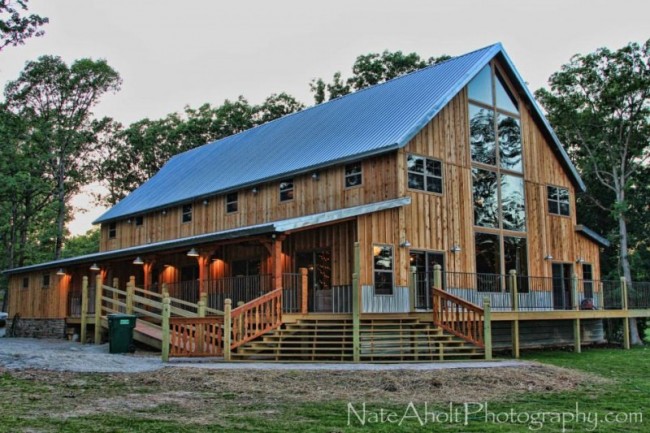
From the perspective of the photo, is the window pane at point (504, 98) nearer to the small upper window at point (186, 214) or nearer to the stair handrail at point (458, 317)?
the stair handrail at point (458, 317)

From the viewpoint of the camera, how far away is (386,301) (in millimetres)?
18562

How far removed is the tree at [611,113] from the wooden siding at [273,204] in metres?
12.9

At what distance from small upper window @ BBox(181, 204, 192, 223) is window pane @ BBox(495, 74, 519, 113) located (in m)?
13.4

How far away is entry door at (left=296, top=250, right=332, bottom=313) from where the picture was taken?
19266 mm

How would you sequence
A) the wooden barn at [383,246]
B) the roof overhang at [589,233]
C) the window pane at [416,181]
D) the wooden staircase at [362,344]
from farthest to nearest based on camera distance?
1. the roof overhang at [589,233]
2. the window pane at [416,181]
3. the wooden barn at [383,246]
4. the wooden staircase at [362,344]

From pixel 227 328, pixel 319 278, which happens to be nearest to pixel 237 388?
pixel 227 328

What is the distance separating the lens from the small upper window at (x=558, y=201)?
80.8 feet

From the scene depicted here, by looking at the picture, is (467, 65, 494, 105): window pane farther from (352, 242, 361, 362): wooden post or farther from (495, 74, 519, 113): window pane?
(352, 242, 361, 362): wooden post

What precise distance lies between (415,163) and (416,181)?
0.58 meters

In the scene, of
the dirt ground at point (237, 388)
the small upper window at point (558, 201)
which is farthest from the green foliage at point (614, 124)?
the dirt ground at point (237, 388)

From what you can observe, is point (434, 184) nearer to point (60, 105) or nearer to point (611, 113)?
point (611, 113)

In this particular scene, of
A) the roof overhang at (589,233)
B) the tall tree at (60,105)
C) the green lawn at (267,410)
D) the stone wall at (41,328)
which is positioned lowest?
the green lawn at (267,410)

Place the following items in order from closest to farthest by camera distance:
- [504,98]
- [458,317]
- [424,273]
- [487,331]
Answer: [487,331] < [458,317] < [424,273] < [504,98]

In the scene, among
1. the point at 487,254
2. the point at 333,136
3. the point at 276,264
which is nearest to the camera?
the point at 276,264
